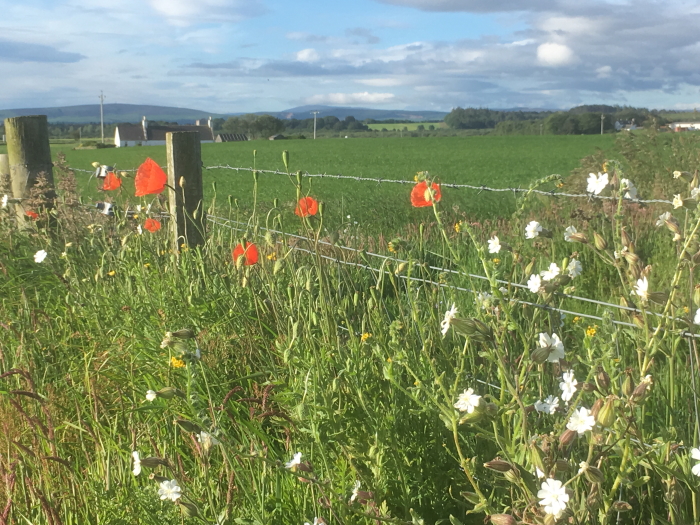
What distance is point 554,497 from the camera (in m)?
1.10

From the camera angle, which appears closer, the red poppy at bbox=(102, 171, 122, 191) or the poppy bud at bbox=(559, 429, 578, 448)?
the poppy bud at bbox=(559, 429, 578, 448)

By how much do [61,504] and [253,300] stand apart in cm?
116

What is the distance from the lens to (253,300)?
9.59 feet

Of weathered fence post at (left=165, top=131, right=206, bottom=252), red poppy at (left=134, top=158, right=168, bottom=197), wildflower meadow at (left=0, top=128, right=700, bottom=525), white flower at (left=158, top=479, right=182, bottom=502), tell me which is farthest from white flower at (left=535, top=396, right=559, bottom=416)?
weathered fence post at (left=165, top=131, right=206, bottom=252)

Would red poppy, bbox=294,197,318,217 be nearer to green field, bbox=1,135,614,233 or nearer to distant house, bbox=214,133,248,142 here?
green field, bbox=1,135,614,233

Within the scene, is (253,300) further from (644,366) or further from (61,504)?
(644,366)

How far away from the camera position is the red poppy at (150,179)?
3.36 meters

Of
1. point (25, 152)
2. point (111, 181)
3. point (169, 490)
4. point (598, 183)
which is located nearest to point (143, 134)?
point (25, 152)

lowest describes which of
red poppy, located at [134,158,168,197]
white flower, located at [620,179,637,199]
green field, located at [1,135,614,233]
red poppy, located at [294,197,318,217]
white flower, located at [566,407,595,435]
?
green field, located at [1,135,614,233]

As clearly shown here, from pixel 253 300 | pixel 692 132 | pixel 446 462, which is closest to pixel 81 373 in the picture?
pixel 253 300

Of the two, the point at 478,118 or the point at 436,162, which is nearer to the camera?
the point at 436,162

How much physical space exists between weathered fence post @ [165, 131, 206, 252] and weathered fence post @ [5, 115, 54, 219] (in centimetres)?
168

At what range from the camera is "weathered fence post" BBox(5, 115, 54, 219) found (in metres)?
5.06

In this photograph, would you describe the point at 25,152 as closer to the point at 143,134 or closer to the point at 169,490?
the point at 169,490
